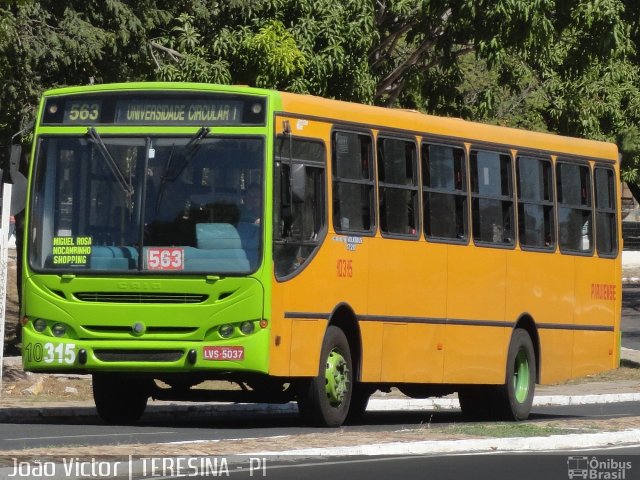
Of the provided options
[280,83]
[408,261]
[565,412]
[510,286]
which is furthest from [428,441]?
[280,83]

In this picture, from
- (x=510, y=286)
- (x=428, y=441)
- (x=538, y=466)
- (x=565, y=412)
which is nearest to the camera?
(x=538, y=466)

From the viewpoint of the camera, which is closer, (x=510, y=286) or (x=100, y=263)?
(x=100, y=263)

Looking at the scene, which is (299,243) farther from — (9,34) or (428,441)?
(9,34)

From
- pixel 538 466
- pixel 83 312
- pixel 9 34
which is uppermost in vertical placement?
pixel 9 34

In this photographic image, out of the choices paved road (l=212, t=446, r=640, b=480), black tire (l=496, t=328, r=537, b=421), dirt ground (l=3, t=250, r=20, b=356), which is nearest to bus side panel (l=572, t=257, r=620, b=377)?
black tire (l=496, t=328, r=537, b=421)

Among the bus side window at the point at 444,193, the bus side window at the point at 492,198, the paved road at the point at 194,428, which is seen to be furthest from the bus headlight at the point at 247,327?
the bus side window at the point at 492,198

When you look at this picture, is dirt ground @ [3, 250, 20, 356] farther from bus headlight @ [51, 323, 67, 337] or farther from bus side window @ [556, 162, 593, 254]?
bus headlight @ [51, 323, 67, 337]

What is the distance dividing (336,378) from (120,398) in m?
2.24

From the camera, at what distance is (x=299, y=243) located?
50.4ft

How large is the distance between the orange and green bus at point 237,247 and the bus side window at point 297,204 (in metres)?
0.02

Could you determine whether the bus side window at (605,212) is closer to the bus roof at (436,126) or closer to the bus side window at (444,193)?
the bus roof at (436,126)

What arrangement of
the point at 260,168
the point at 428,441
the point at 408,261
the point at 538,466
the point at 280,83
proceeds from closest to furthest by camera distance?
the point at 538,466
the point at 428,441
the point at 260,168
the point at 408,261
the point at 280,83

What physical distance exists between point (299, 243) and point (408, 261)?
2.09 m

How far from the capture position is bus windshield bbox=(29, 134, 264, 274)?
49.4 ft
